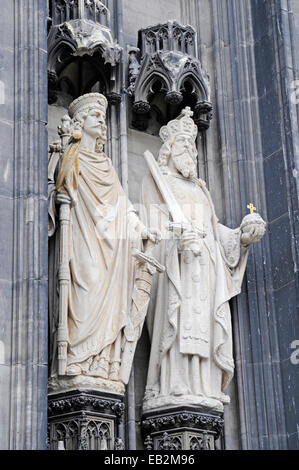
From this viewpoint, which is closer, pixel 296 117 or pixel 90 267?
pixel 90 267

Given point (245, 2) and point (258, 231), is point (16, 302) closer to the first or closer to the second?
point (258, 231)

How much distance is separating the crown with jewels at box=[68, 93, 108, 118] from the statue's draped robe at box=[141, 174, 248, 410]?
94 centimetres

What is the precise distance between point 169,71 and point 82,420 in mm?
4051

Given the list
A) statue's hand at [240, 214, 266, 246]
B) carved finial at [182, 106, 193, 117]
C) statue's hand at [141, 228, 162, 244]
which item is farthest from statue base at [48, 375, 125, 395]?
carved finial at [182, 106, 193, 117]

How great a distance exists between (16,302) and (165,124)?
369cm

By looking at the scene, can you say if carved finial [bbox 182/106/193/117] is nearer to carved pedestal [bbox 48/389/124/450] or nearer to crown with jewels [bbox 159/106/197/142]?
crown with jewels [bbox 159/106/197/142]

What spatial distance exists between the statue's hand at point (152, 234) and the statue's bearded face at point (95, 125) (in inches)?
45.1

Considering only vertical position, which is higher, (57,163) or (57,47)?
(57,47)

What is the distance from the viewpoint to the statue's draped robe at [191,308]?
513 inches

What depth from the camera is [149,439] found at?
508 inches

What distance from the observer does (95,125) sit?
1346 centimetres

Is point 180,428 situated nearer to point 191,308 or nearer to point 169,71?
point 191,308

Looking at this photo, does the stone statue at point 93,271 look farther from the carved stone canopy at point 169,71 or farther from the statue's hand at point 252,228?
the carved stone canopy at point 169,71
